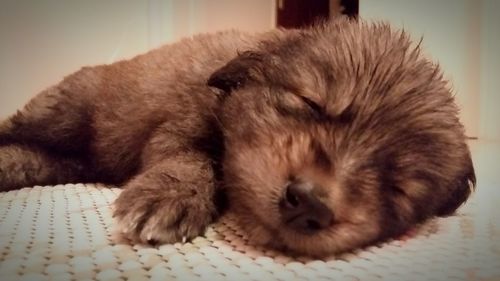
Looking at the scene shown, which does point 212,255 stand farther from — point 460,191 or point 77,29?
point 460,191

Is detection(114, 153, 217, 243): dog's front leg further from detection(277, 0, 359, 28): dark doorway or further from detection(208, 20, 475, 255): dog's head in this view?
detection(277, 0, 359, 28): dark doorway

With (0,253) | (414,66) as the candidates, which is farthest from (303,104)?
(0,253)

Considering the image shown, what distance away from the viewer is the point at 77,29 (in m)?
0.73

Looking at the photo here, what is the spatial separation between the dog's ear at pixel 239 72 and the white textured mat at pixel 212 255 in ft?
0.96

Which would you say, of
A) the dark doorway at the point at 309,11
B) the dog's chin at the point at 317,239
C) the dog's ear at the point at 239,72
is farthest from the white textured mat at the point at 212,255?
the dark doorway at the point at 309,11

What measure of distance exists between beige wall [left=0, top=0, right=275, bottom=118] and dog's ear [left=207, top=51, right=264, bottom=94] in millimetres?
241

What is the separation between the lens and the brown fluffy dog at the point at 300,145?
88 centimetres

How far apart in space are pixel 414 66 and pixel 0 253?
76 centimetres

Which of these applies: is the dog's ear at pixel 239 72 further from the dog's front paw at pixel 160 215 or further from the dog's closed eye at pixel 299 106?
the dog's front paw at pixel 160 215

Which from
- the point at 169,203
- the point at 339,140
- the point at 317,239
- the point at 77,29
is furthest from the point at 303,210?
the point at 77,29

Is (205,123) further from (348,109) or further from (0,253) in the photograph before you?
(0,253)

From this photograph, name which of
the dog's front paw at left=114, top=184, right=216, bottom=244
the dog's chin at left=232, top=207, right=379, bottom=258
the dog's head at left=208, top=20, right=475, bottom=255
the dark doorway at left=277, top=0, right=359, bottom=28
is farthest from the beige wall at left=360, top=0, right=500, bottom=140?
the dog's front paw at left=114, top=184, right=216, bottom=244

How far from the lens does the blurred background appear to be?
2.33 feet

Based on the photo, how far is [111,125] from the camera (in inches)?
55.5
